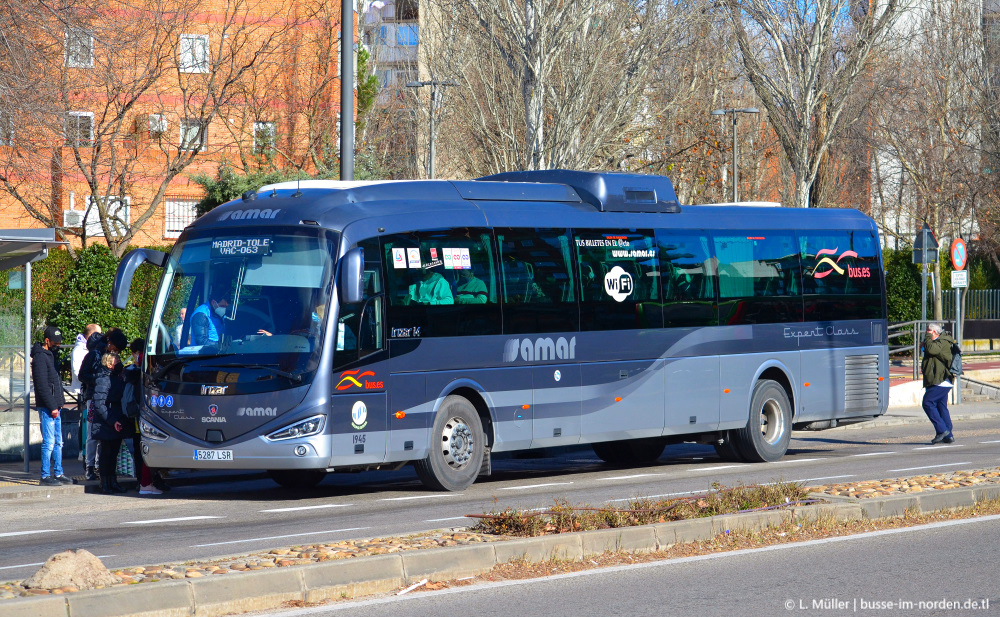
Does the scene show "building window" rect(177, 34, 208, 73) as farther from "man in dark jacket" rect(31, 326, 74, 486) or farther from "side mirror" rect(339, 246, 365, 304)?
"side mirror" rect(339, 246, 365, 304)

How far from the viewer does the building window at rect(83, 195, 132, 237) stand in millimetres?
29516

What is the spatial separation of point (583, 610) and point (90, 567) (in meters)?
2.74

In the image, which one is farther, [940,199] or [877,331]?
[940,199]

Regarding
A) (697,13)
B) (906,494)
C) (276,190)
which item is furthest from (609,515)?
(697,13)

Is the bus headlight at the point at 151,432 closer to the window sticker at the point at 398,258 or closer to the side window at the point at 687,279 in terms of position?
the window sticker at the point at 398,258

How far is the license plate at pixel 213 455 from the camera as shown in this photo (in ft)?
40.6

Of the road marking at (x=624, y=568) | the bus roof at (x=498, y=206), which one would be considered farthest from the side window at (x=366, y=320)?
the road marking at (x=624, y=568)

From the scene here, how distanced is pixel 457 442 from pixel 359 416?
133 cm

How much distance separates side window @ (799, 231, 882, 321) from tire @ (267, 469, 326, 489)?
6.98 meters

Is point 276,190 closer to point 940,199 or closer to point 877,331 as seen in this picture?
point 877,331

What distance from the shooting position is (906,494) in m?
10.9

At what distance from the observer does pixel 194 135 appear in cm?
3166

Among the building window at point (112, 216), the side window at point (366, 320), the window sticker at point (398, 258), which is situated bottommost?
the side window at point (366, 320)

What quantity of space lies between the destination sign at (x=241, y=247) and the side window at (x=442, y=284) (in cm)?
118
